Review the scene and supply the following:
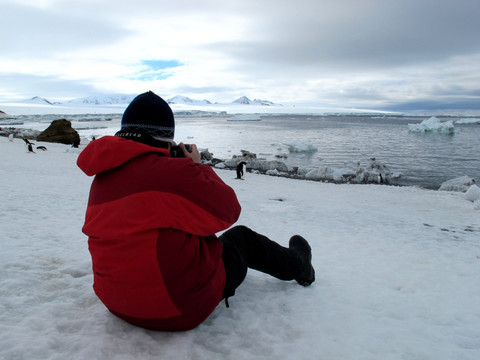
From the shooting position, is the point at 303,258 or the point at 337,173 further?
the point at 337,173

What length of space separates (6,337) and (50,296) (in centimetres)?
51

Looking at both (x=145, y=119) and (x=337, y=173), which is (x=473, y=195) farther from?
(x=145, y=119)

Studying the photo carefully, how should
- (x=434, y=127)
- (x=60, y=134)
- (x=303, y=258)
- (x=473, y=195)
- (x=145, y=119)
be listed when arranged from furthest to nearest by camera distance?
(x=434, y=127), (x=60, y=134), (x=473, y=195), (x=303, y=258), (x=145, y=119)

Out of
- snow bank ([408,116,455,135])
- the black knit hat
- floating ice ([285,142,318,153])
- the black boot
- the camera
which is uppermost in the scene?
snow bank ([408,116,455,135])

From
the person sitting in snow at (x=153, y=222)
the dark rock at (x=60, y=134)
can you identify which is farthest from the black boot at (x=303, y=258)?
the dark rock at (x=60, y=134)

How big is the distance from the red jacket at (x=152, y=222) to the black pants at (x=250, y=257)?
0.35 m

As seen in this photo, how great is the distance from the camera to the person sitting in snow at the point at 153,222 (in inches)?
58.3

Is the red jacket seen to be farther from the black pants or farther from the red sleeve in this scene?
the black pants

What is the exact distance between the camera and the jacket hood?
4.90ft

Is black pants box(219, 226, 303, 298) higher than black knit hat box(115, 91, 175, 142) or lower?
lower

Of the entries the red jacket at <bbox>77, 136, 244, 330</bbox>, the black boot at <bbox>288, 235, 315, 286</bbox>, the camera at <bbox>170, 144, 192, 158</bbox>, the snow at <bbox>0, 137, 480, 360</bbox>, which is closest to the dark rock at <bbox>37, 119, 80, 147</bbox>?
the snow at <bbox>0, 137, 480, 360</bbox>

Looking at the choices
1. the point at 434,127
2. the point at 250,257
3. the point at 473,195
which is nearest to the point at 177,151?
the point at 250,257

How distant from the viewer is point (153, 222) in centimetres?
147

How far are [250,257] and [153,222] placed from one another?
95 centimetres
